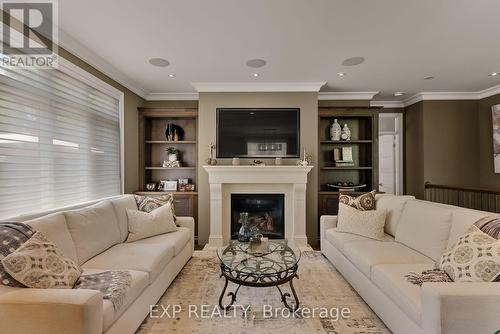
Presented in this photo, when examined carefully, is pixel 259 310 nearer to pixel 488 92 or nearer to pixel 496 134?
pixel 496 134

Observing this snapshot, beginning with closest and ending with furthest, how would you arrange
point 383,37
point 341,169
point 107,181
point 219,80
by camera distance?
point 383,37, point 107,181, point 219,80, point 341,169

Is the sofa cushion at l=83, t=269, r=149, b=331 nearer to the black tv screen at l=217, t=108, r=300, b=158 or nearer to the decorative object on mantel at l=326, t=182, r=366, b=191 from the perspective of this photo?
the black tv screen at l=217, t=108, r=300, b=158

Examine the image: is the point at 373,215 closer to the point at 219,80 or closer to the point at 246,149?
the point at 246,149

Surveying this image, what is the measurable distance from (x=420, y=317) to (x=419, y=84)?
3836mm

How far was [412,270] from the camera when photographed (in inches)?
80.8

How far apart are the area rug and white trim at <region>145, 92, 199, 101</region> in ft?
10.3

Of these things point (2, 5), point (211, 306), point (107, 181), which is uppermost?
point (2, 5)

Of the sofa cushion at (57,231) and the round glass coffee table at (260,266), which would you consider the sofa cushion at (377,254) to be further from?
the sofa cushion at (57,231)

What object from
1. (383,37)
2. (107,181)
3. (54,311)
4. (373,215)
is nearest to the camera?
(54,311)

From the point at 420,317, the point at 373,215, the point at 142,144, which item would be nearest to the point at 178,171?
the point at 142,144

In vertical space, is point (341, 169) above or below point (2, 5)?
below

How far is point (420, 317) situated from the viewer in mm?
1575

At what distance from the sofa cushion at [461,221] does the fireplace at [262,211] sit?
2.41m

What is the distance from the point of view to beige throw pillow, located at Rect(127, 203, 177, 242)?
2912 millimetres
